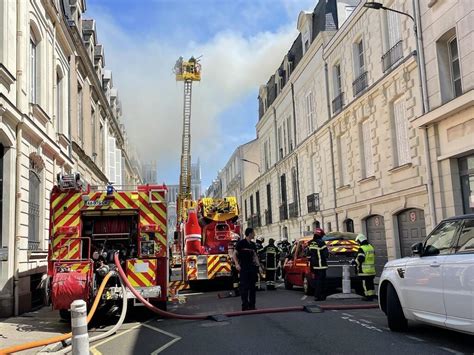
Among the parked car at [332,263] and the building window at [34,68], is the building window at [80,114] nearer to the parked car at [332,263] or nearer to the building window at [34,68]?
the building window at [34,68]

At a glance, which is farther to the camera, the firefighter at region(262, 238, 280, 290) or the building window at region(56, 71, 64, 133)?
the building window at region(56, 71, 64, 133)

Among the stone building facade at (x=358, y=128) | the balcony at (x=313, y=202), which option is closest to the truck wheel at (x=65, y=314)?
the stone building facade at (x=358, y=128)

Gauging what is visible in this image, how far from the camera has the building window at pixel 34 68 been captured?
14406mm

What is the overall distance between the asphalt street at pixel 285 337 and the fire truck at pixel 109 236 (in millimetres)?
926

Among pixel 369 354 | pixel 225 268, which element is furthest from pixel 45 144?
pixel 369 354

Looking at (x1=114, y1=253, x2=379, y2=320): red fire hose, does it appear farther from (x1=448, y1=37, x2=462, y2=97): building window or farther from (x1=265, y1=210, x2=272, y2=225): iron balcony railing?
(x1=265, y1=210, x2=272, y2=225): iron balcony railing

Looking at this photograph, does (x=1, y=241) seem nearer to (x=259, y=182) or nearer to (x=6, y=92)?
(x=6, y=92)

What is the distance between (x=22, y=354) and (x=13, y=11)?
8.22m

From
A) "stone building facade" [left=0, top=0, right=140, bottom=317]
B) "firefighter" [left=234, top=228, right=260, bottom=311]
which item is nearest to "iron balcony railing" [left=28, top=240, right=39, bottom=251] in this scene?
"stone building facade" [left=0, top=0, right=140, bottom=317]

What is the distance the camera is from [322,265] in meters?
12.4

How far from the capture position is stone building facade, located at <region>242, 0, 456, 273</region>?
16.5 meters

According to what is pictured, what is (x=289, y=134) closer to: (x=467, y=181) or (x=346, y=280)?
(x=467, y=181)

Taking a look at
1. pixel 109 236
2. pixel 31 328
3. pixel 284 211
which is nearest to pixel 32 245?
pixel 109 236

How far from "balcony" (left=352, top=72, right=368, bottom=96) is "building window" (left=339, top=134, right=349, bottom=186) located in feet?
7.39
